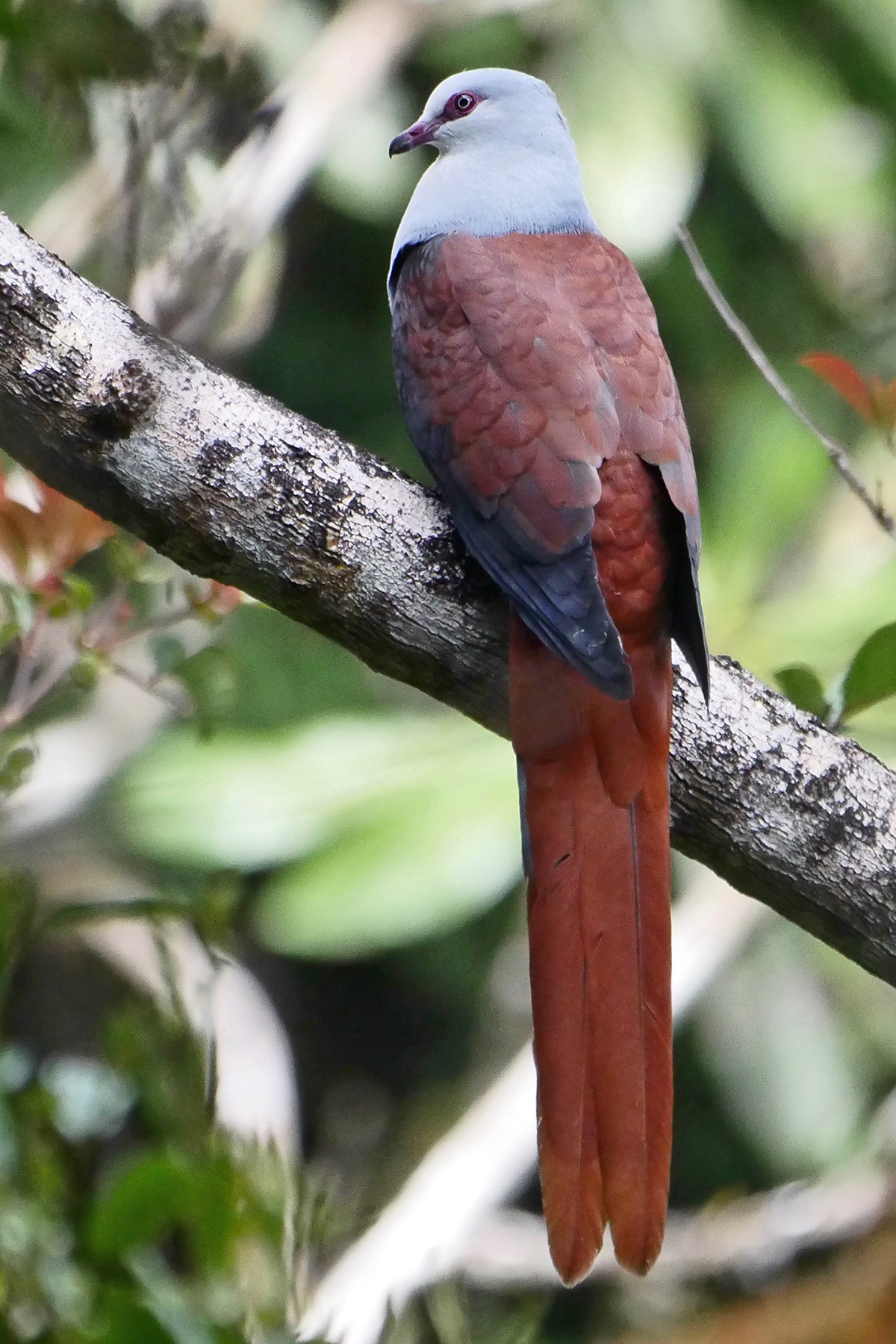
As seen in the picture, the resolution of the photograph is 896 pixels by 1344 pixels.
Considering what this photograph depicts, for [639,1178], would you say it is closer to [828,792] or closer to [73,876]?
[828,792]

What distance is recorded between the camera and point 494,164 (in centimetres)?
272

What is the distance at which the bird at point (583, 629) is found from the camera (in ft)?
5.91

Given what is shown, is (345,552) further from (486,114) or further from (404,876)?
(404,876)

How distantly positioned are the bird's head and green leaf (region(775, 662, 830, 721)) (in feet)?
4.07

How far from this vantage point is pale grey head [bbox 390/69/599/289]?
100 inches

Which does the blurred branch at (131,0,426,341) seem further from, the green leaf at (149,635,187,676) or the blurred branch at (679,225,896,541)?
the blurred branch at (679,225,896,541)

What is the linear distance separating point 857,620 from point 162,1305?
2.35m

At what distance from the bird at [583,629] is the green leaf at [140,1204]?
430 mm

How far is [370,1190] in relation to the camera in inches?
137

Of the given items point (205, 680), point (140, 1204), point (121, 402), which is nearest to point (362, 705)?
point (205, 680)

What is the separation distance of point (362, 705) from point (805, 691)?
1.98 meters

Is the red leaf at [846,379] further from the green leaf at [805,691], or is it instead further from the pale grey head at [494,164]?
the pale grey head at [494,164]

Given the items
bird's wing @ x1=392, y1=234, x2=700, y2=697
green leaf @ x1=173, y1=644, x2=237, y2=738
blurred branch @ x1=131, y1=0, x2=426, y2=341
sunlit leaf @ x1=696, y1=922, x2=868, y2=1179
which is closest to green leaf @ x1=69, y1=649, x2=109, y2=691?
green leaf @ x1=173, y1=644, x2=237, y2=738

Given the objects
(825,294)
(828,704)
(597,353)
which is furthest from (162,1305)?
(825,294)
